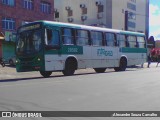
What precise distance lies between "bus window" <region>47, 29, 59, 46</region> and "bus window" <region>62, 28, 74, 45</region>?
2.36 feet

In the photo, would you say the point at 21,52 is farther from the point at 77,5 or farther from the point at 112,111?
the point at 77,5

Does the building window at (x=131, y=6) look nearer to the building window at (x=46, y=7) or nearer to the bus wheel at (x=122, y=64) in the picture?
the building window at (x=46, y=7)

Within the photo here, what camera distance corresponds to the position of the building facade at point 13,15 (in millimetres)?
43000

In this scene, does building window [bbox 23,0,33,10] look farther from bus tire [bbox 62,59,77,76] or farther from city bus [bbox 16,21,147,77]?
bus tire [bbox 62,59,77,76]

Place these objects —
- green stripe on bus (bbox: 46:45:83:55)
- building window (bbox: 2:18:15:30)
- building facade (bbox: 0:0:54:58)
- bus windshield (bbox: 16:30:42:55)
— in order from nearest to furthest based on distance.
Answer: bus windshield (bbox: 16:30:42:55) → green stripe on bus (bbox: 46:45:83:55) → building facade (bbox: 0:0:54:58) → building window (bbox: 2:18:15:30)

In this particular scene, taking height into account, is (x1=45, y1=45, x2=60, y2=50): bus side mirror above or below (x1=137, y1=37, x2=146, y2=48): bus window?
below

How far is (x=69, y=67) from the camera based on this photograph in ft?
69.7

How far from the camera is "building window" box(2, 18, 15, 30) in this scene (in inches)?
1702

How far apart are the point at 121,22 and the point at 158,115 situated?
3193 inches

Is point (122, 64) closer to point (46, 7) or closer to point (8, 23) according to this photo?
point (8, 23)

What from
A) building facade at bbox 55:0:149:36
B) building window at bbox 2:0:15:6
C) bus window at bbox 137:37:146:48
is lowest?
bus window at bbox 137:37:146:48

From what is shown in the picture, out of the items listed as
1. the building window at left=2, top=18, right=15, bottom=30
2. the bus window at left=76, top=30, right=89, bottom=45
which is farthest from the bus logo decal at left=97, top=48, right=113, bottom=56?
the building window at left=2, top=18, right=15, bottom=30

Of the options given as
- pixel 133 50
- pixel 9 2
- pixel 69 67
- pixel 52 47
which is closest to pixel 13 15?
pixel 9 2

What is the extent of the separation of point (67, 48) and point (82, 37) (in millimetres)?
2030
